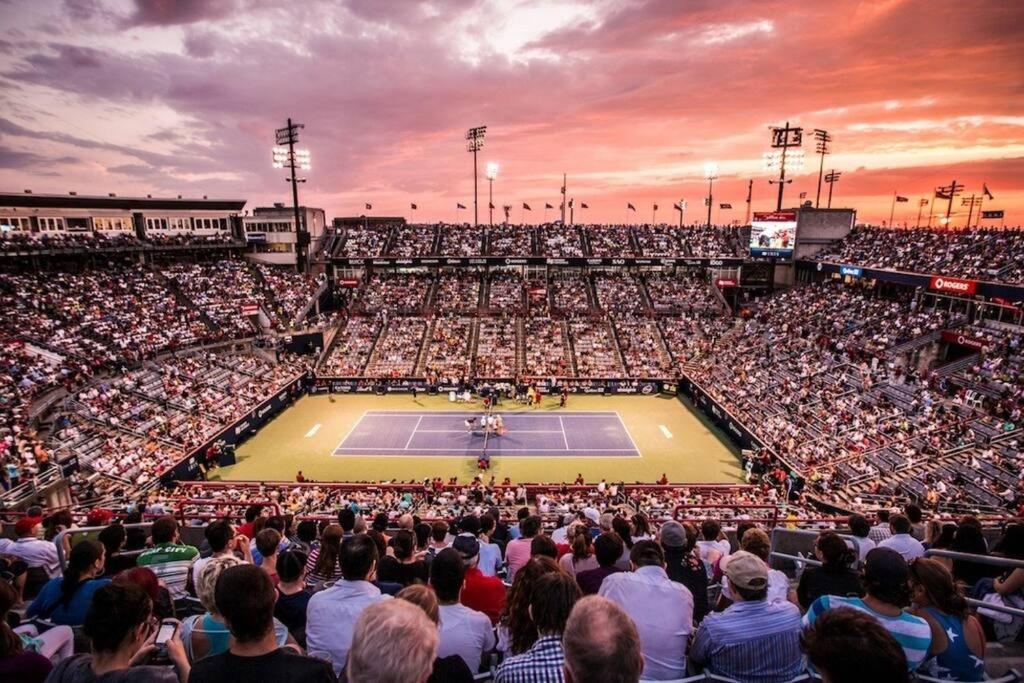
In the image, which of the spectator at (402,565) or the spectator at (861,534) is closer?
the spectator at (402,565)

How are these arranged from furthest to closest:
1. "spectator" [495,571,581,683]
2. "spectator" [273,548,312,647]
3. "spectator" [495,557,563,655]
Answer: "spectator" [273,548,312,647]
"spectator" [495,557,563,655]
"spectator" [495,571,581,683]

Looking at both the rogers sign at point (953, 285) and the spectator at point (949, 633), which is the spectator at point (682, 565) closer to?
the spectator at point (949, 633)

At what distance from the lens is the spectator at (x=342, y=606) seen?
4.25m

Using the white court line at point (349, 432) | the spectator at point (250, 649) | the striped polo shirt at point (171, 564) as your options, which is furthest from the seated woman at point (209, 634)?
the white court line at point (349, 432)

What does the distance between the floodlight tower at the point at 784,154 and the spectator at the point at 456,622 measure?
5535 cm

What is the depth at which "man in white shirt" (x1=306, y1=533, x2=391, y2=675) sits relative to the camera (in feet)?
14.0

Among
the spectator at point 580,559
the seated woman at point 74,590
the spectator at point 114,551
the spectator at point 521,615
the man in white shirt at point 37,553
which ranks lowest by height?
the man in white shirt at point 37,553

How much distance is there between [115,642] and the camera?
3.08m

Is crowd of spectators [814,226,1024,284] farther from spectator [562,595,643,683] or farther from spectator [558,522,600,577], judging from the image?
spectator [562,595,643,683]

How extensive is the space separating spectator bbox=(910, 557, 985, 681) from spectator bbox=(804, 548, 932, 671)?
1.07 ft

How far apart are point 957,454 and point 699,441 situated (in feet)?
36.9

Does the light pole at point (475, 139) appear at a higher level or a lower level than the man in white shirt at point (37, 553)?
higher

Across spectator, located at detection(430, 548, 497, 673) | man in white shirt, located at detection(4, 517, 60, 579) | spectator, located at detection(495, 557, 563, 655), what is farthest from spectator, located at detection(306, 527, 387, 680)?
man in white shirt, located at detection(4, 517, 60, 579)

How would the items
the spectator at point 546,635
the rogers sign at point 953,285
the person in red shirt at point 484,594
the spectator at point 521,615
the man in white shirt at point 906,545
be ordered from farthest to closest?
the rogers sign at point 953,285
the man in white shirt at point 906,545
the person in red shirt at point 484,594
the spectator at point 521,615
the spectator at point 546,635
